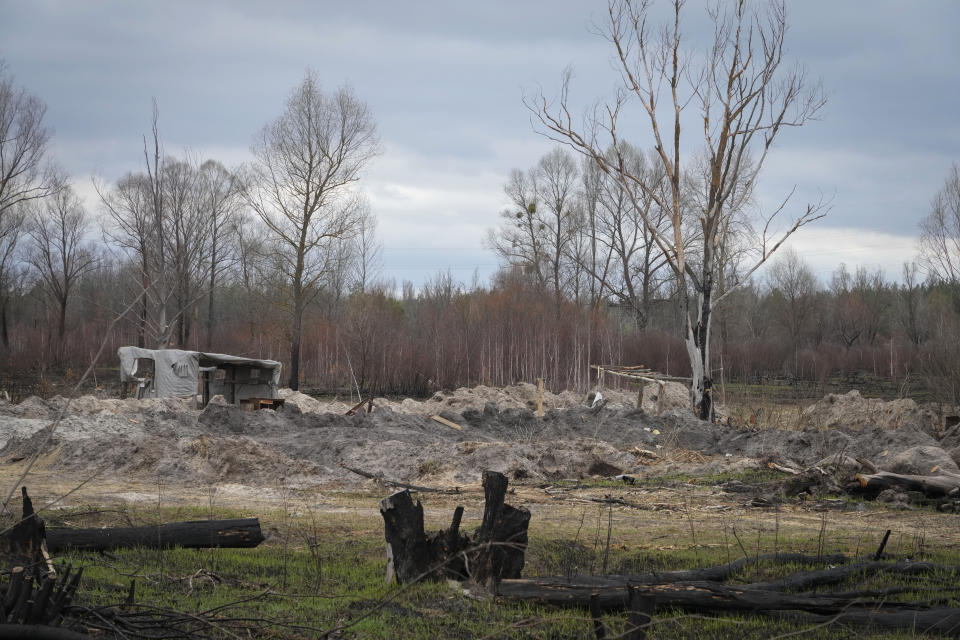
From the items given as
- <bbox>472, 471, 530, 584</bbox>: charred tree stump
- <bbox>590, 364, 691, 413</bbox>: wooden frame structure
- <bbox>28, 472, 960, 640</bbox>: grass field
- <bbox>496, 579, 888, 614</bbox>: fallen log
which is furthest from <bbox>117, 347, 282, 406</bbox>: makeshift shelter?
<bbox>496, 579, 888, 614</bbox>: fallen log

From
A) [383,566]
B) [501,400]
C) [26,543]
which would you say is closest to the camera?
[26,543]

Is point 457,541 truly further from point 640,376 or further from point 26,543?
point 640,376

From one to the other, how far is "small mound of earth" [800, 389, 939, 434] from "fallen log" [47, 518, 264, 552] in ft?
55.3

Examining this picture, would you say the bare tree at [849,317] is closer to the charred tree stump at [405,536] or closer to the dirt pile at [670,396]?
the dirt pile at [670,396]

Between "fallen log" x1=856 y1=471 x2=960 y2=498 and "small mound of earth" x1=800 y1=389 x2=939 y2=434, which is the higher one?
"small mound of earth" x1=800 y1=389 x2=939 y2=434

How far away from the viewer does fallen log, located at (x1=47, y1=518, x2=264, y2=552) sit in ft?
24.1

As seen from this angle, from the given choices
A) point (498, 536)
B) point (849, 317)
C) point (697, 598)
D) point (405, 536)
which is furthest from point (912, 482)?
point (849, 317)

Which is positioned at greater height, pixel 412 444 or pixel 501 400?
pixel 501 400

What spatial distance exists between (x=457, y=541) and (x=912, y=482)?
8.15m

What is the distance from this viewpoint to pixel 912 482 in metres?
11.6

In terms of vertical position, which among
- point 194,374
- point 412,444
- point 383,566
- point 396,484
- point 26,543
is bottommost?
point 396,484

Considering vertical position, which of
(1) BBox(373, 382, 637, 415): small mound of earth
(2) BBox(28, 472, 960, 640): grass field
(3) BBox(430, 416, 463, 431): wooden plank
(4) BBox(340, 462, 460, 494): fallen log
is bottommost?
(4) BBox(340, 462, 460, 494): fallen log

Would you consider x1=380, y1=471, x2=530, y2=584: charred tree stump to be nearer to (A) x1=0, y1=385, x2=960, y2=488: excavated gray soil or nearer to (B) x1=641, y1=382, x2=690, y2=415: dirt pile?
(A) x1=0, y1=385, x2=960, y2=488: excavated gray soil

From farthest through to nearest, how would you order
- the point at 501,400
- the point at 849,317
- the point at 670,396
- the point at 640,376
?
the point at 849,317, the point at 670,396, the point at 501,400, the point at 640,376
